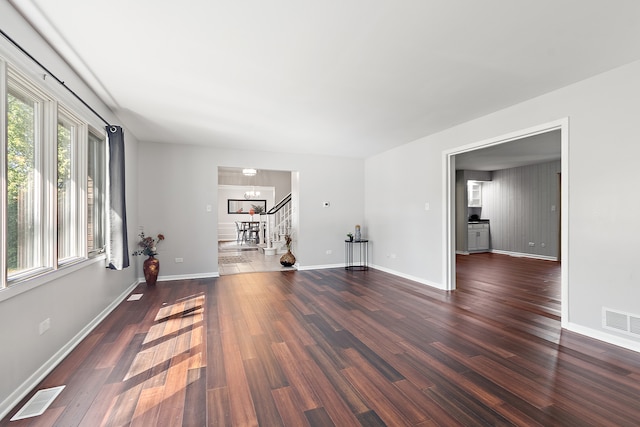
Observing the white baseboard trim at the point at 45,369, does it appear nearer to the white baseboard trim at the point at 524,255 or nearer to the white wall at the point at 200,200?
the white wall at the point at 200,200

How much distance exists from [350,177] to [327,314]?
3.89m

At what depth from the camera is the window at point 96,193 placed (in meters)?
3.38

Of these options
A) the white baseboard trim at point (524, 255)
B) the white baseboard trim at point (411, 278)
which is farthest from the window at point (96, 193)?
the white baseboard trim at point (524, 255)

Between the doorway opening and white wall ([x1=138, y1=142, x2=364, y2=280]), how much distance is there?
8.47ft

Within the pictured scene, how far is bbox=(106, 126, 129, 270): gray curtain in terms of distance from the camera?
142 inches

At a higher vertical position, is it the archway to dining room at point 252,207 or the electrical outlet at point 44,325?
the archway to dining room at point 252,207

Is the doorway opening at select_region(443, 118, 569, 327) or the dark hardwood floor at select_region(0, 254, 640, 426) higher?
the doorway opening at select_region(443, 118, 569, 327)

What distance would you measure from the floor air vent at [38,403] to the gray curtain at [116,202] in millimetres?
1775

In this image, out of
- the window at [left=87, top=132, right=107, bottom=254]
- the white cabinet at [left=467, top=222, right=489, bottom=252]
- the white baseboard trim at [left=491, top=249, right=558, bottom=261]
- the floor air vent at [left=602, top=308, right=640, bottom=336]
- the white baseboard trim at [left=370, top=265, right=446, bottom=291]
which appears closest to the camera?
the floor air vent at [left=602, top=308, right=640, bottom=336]

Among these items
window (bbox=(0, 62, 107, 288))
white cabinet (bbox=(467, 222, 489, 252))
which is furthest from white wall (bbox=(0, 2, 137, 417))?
white cabinet (bbox=(467, 222, 489, 252))

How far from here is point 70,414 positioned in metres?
1.79

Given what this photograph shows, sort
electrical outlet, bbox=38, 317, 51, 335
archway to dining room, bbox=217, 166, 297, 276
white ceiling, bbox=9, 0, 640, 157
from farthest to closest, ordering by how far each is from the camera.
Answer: archway to dining room, bbox=217, 166, 297, 276 < electrical outlet, bbox=38, 317, 51, 335 < white ceiling, bbox=9, 0, 640, 157

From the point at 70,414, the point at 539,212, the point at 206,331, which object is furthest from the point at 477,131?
the point at 539,212

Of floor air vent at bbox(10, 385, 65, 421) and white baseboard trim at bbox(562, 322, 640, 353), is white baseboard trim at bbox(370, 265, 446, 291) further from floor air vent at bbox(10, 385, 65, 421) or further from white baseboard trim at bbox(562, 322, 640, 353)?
floor air vent at bbox(10, 385, 65, 421)
